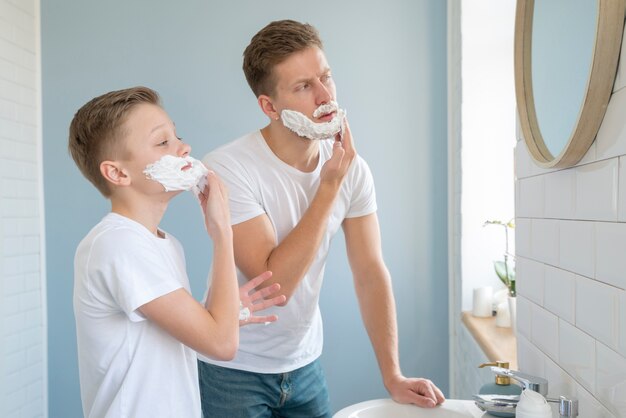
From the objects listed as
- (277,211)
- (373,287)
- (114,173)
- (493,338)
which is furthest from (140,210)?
(493,338)

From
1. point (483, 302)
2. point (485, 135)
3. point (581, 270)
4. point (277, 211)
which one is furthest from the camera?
point (485, 135)

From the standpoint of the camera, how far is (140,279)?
40.4 inches

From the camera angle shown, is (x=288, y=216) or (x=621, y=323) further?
(x=288, y=216)

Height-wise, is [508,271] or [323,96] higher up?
[323,96]

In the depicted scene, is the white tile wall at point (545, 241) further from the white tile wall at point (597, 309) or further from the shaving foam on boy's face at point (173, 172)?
the shaving foam on boy's face at point (173, 172)

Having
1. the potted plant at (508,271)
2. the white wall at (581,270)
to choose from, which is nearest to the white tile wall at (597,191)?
the white wall at (581,270)

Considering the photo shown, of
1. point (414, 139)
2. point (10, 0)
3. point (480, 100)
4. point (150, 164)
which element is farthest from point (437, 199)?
point (10, 0)

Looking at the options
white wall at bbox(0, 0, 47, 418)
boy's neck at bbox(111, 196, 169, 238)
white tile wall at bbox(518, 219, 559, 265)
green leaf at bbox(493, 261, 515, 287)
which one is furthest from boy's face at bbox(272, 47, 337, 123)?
white wall at bbox(0, 0, 47, 418)

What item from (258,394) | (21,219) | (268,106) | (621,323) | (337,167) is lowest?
(258,394)

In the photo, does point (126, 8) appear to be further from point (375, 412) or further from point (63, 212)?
point (375, 412)

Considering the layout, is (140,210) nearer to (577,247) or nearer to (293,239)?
(293,239)

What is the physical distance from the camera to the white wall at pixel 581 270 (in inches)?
30.0

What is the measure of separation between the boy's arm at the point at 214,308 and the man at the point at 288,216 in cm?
25

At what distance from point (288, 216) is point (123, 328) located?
54 centimetres
